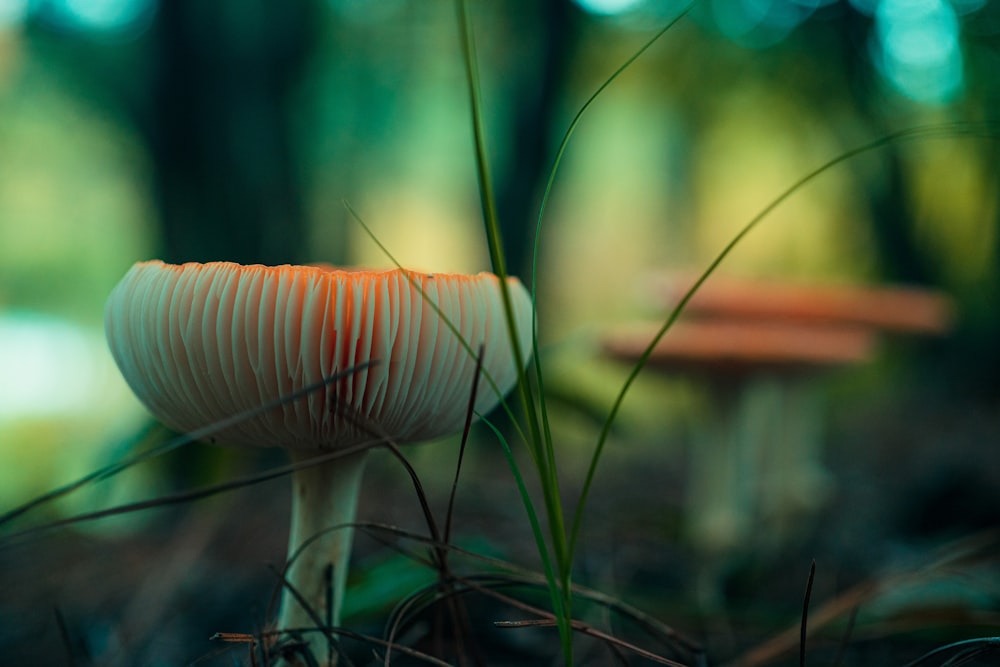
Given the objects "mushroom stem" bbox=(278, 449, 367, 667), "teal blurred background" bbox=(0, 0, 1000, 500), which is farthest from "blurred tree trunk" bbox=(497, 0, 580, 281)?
"mushroom stem" bbox=(278, 449, 367, 667)

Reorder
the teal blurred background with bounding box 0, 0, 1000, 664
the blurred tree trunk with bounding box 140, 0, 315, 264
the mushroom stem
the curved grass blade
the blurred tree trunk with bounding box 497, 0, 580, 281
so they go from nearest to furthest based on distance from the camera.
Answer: the curved grass blade → the mushroom stem → the blurred tree trunk with bounding box 140, 0, 315, 264 → the teal blurred background with bounding box 0, 0, 1000, 664 → the blurred tree trunk with bounding box 497, 0, 580, 281

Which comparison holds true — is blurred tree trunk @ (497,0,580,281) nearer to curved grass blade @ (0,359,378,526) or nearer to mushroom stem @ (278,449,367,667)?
mushroom stem @ (278,449,367,667)

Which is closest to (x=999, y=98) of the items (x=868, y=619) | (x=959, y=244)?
(x=959, y=244)

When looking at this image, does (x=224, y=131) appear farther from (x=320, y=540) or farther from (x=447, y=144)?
(x=447, y=144)

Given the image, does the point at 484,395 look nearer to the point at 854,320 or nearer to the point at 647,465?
the point at 854,320

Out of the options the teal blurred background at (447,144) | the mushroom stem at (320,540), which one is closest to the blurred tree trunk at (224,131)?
the teal blurred background at (447,144)

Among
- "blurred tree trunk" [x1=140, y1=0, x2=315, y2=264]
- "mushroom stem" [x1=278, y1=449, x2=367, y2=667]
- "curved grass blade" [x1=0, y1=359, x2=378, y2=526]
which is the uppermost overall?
"blurred tree trunk" [x1=140, y1=0, x2=315, y2=264]

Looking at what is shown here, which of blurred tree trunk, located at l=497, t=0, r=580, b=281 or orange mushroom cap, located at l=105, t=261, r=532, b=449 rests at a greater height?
blurred tree trunk, located at l=497, t=0, r=580, b=281
